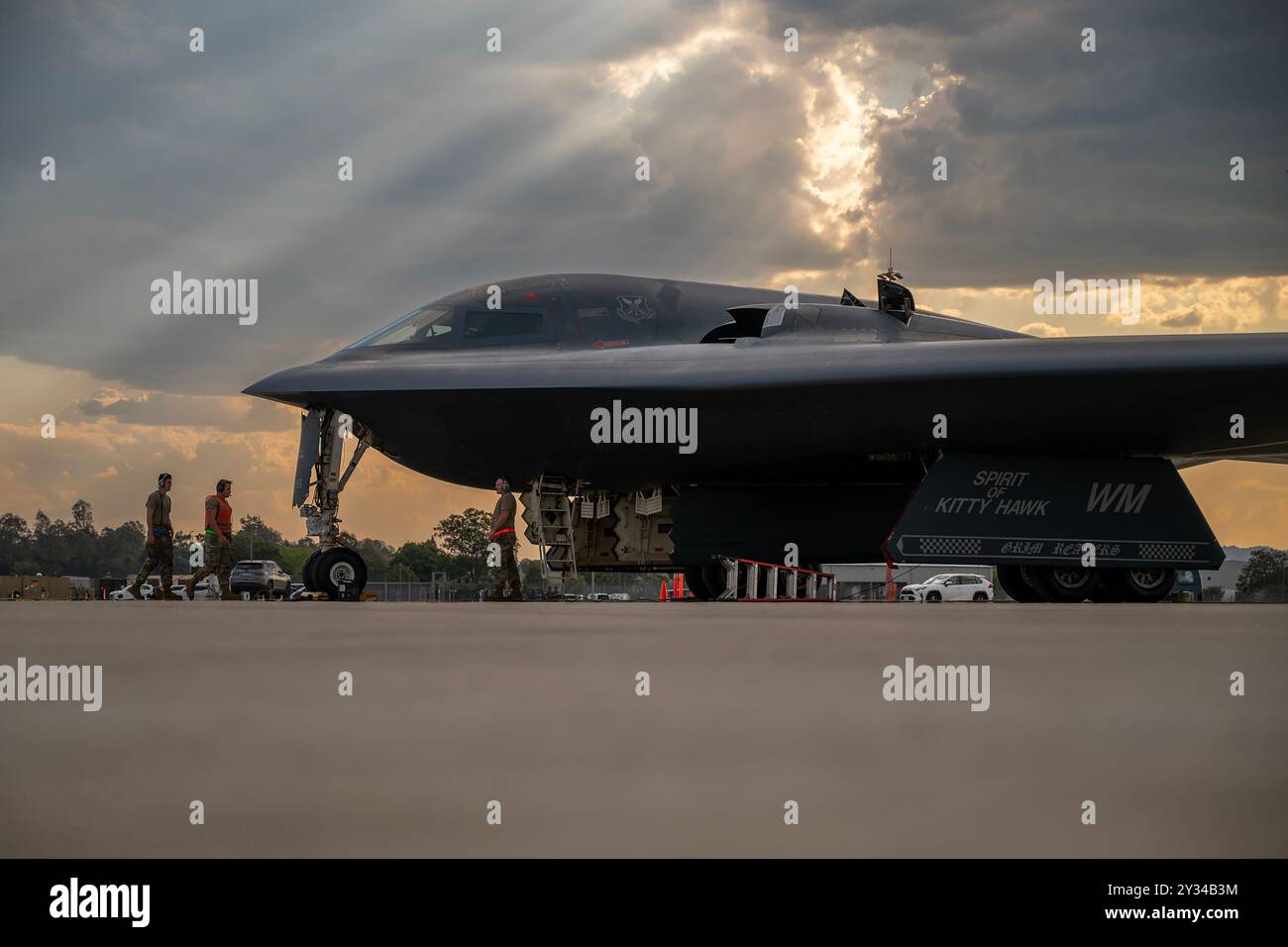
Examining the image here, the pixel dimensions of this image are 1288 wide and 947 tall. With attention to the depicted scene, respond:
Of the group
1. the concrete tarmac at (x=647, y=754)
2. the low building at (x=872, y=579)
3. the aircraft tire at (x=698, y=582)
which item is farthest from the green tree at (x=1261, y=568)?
the concrete tarmac at (x=647, y=754)

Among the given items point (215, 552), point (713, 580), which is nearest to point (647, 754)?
point (215, 552)

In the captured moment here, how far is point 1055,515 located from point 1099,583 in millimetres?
1839

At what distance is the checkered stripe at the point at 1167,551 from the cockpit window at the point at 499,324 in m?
9.25

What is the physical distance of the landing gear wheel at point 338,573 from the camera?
19734mm

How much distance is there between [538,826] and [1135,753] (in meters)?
2.22

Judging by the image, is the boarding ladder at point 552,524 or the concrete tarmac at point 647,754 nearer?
the concrete tarmac at point 647,754

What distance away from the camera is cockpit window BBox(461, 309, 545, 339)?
20641 millimetres

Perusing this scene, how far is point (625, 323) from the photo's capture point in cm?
2103

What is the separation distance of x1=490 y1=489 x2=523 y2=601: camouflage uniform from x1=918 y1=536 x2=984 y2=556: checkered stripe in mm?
5979

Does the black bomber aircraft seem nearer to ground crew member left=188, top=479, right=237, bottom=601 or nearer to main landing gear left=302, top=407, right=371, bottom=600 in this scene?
main landing gear left=302, top=407, right=371, bottom=600

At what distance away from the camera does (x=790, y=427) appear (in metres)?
19.0

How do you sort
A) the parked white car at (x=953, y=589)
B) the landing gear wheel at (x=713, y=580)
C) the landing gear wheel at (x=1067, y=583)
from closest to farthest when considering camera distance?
the landing gear wheel at (x=1067, y=583) < the landing gear wheel at (x=713, y=580) < the parked white car at (x=953, y=589)

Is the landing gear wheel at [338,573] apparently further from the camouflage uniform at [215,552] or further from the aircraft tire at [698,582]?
the aircraft tire at [698,582]

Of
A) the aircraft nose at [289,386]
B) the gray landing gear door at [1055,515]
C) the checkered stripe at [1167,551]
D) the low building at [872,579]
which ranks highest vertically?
the aircraft nose at [289,386]
